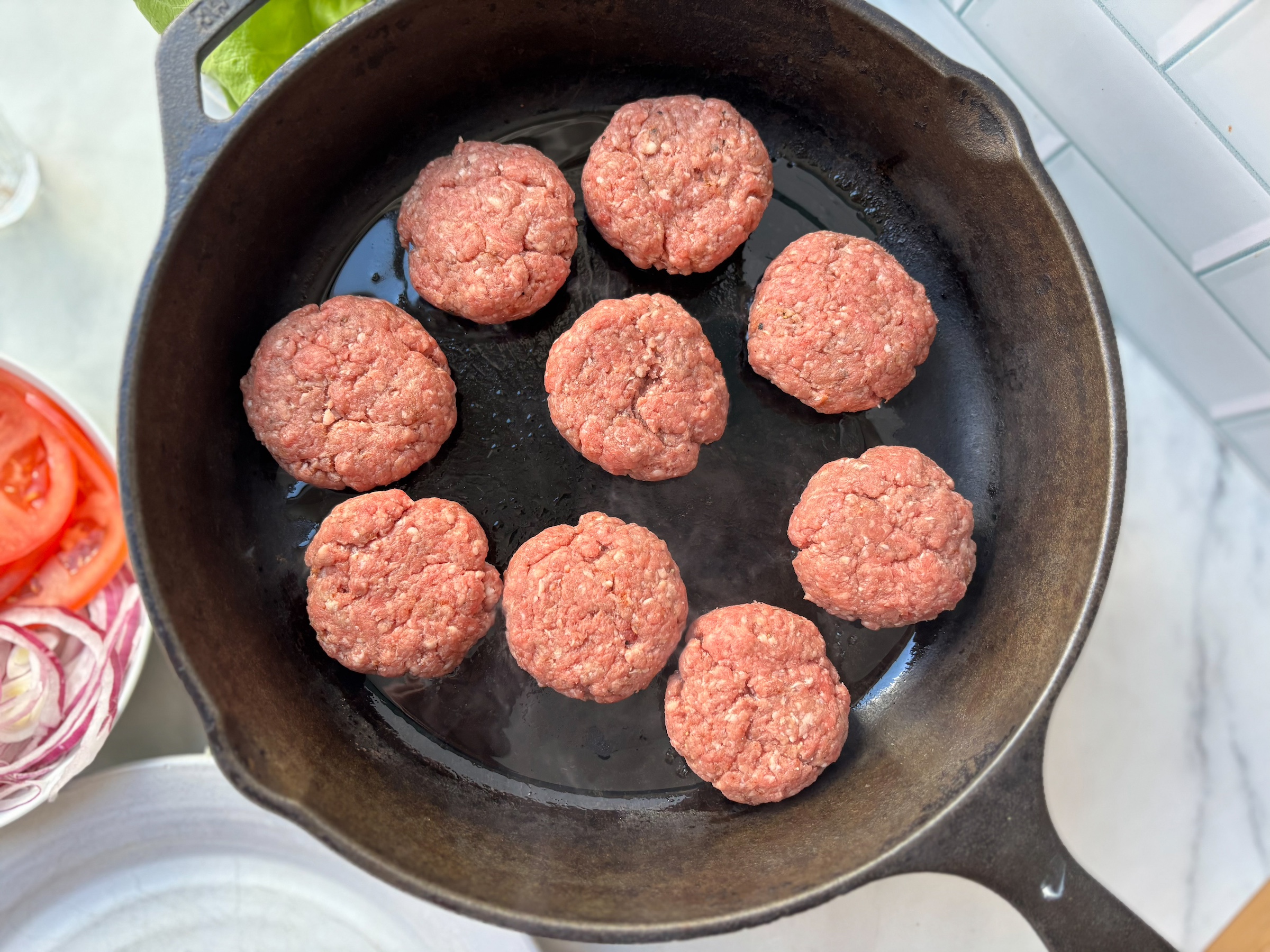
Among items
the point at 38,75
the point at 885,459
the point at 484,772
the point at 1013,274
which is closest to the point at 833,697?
the point at 885,459

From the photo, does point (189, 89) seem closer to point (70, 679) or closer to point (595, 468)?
point (595, 468)

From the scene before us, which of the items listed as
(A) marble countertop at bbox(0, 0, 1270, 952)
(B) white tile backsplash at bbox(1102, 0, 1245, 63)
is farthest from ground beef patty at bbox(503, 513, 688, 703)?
(B) white tile backsplash at bbox(1102, 0, 1245, 63)

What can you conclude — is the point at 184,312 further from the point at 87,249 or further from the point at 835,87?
the point at 835,87

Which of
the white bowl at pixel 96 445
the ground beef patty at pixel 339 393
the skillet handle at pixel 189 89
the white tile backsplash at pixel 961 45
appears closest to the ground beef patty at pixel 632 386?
the ground beef patty at pixel 339 393

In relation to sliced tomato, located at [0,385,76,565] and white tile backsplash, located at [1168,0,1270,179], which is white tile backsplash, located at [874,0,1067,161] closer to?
white tile backsplash, located at [1168,0,1270,179]

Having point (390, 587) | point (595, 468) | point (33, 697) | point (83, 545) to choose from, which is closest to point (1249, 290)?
point (595, 468)
